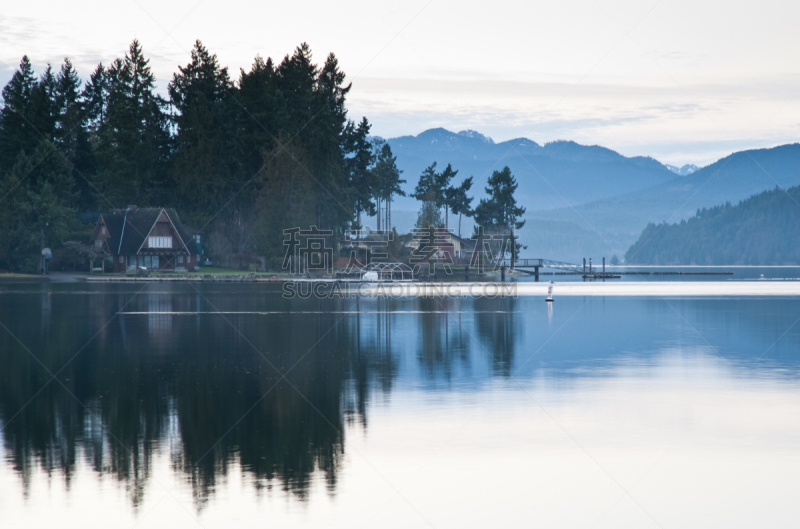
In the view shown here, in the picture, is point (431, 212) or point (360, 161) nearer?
point (360, 161)

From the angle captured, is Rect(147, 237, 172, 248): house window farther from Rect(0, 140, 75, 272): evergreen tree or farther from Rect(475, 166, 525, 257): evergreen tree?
Rect(475, 166, 525, 257): evergreen tree

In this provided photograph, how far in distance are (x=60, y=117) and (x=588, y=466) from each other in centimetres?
12816

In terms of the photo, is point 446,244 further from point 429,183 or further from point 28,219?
point 28,219

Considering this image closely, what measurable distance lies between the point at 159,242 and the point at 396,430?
10039 centimetres

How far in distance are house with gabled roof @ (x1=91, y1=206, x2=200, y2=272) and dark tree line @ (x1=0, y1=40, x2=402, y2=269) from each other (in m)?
4.37

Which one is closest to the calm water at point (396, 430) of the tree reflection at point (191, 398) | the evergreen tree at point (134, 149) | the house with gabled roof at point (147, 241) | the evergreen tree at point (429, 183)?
the tree reflection at point (191, 398)

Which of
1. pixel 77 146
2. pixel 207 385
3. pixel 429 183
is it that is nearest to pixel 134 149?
pixel 77 146

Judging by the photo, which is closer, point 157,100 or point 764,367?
point 764,367

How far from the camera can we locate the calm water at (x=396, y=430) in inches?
463

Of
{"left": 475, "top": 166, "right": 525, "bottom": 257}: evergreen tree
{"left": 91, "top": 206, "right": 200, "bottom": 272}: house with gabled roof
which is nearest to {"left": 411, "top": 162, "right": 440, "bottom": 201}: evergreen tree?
{"left": 475, "top": 166, "right": 525, "bottom": 257}: evergreen tree

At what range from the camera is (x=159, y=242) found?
112 metres

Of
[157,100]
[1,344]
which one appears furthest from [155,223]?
[1,344]

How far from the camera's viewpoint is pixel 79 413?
18047mm

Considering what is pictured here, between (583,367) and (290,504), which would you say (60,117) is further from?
(290,504)
